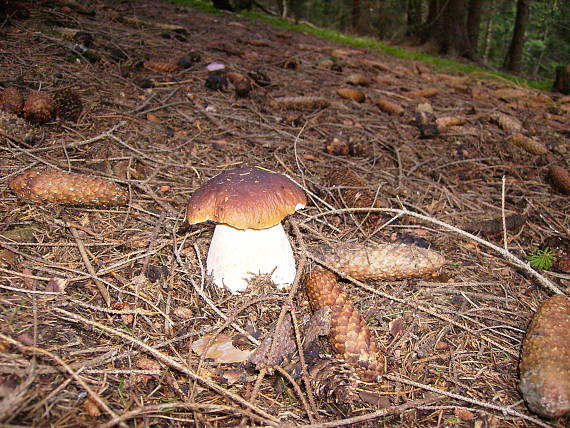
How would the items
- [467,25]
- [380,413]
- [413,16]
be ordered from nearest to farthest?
[380,413]
[467,25]
[413,16]

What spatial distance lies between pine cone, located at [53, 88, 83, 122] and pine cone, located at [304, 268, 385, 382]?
2612 millimetres

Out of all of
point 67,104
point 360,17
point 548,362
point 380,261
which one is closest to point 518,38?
point 360,17

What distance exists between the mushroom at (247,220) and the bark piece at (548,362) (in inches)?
48.2

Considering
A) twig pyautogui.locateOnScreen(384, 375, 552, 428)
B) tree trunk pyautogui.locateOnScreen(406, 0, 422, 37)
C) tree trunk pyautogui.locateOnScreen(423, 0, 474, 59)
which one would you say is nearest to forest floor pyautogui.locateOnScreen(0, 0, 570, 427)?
twig pyautogui.locateOnScreen(384, 375, 552, 428)

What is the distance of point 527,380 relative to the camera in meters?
1.50

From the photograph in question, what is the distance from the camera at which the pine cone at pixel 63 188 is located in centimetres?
205

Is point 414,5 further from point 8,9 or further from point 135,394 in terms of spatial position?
point 135,394

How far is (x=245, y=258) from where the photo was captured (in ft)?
6.48

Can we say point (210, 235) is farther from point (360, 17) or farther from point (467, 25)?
point (360, 17)

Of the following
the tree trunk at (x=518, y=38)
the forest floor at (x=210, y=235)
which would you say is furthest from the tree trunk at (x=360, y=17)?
the forest floor at (x=210, y=235)

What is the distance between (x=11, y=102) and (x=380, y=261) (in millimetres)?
2918

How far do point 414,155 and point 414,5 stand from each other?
57.0 ft

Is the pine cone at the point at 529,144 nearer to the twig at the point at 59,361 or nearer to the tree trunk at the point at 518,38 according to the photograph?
the twig at the point at 59,361

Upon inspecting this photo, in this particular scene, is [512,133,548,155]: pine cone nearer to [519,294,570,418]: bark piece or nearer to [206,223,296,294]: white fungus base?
[519,294,570,418]: bark piece
